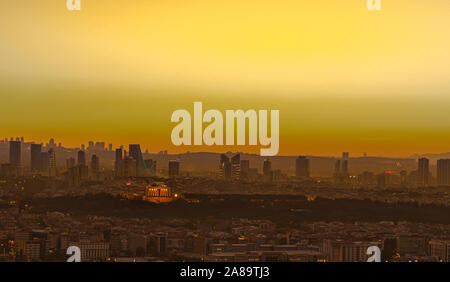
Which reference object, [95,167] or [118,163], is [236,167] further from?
[95,167]

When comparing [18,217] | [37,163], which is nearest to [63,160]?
[37,163]

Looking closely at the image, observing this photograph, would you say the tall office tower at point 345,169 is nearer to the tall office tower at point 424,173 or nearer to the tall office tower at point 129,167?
the tall office tower at point 424,173

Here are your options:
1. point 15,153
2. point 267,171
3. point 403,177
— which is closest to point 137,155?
point 15,153

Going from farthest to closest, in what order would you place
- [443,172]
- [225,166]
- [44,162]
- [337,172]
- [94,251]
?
[44,162] < [443,172] < [337,172] < [225,166] < [94,251]

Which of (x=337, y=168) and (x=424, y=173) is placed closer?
A: (x=337, y=168)

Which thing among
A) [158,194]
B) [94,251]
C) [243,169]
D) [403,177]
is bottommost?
[94,251]

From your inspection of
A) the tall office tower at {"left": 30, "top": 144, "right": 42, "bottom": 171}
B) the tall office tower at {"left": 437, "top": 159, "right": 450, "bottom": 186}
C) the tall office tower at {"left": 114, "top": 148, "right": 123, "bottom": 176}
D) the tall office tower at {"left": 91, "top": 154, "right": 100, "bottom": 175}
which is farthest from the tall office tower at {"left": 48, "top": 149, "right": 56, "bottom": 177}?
the tall office tower at {"left": 437, "top": 159, "right": 450, "bottom": 186}

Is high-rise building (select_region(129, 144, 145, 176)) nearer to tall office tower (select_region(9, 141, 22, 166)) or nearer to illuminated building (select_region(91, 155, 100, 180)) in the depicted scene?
illuminated building (select_region(91, 155, 100, 180))
